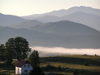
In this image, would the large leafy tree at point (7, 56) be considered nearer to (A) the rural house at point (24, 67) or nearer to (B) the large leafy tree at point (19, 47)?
(B) the large leafy tree at point (19, 47)

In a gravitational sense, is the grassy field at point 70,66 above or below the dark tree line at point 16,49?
below

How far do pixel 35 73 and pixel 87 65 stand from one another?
189 ft

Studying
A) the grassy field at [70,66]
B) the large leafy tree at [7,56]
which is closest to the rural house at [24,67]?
the grassy field at [70,66]

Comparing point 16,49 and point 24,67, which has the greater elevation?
point 16,49

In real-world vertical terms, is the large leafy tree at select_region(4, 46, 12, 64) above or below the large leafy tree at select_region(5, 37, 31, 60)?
below

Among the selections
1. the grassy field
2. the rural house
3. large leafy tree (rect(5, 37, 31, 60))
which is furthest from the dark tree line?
the rural house

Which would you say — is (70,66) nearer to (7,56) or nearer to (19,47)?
(7,56)

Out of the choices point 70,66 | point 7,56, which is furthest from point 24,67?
point 7,56

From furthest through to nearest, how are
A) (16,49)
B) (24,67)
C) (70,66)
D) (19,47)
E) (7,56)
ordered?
(16,49), (19,47), (7,56), (70,66), (24,67)

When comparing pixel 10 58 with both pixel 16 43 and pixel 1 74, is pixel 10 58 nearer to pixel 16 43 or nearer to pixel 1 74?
pixel 16 43

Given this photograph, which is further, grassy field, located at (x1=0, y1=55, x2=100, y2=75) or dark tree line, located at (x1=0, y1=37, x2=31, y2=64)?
dark tree line, located at (x1=0, y1=37, x2=31, y2=64)

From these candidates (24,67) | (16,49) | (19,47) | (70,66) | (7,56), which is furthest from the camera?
(16,49)

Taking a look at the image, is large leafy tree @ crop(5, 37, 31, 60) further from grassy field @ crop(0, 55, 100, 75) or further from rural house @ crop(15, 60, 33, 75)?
rural house @ crop(15, 60, 33, 75)

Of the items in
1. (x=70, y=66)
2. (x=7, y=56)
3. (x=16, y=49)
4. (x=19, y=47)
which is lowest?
(x=70, y=66)
